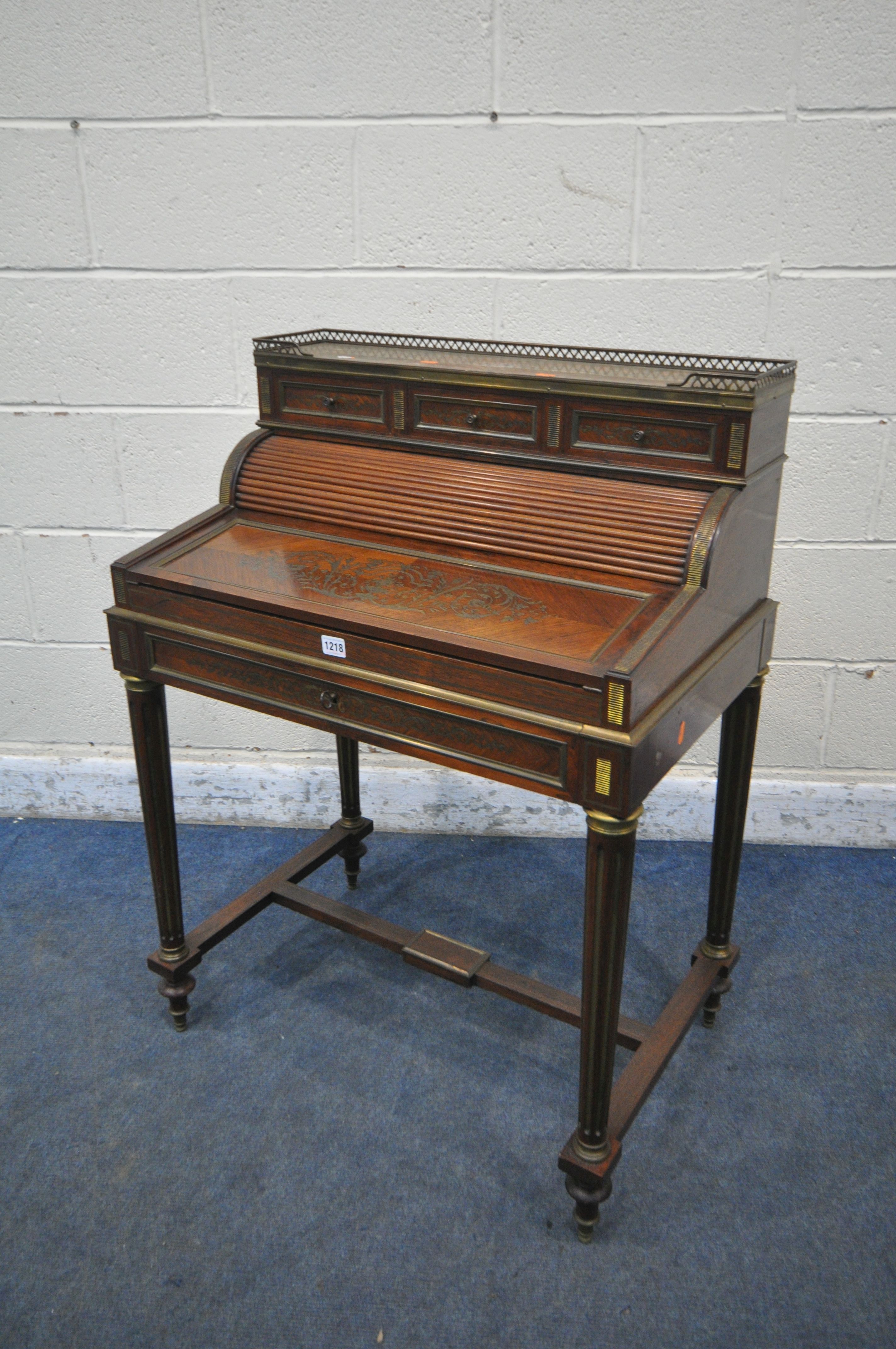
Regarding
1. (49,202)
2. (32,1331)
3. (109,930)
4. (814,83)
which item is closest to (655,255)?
(814,83)

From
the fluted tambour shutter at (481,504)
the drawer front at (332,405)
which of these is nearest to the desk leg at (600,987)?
the fluted tambour shutter at (481,504)

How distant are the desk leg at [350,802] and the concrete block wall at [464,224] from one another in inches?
32.7

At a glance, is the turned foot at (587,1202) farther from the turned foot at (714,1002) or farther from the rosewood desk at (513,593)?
the turned foot at (714,1002)

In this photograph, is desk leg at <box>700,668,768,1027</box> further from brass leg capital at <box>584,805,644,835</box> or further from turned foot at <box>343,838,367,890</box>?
turned foot at <box>343,838,367,890</box>

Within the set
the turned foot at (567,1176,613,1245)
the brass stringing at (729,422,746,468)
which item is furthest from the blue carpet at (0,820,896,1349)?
the brass stringing at (729,422,746,468)

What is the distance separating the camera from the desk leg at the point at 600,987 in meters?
1.78

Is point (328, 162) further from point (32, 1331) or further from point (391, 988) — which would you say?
point (32, 1331)

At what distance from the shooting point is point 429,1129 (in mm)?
2287

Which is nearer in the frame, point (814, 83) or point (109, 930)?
point (814, 83)

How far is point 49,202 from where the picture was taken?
2855 mm

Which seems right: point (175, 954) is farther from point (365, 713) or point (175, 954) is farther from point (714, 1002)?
point (714, 1002)

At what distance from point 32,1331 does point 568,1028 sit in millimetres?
1271

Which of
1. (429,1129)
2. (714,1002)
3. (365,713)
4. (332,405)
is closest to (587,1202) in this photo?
(429,1129)

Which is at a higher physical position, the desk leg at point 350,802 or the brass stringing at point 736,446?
the brass stringing at point 736,446
